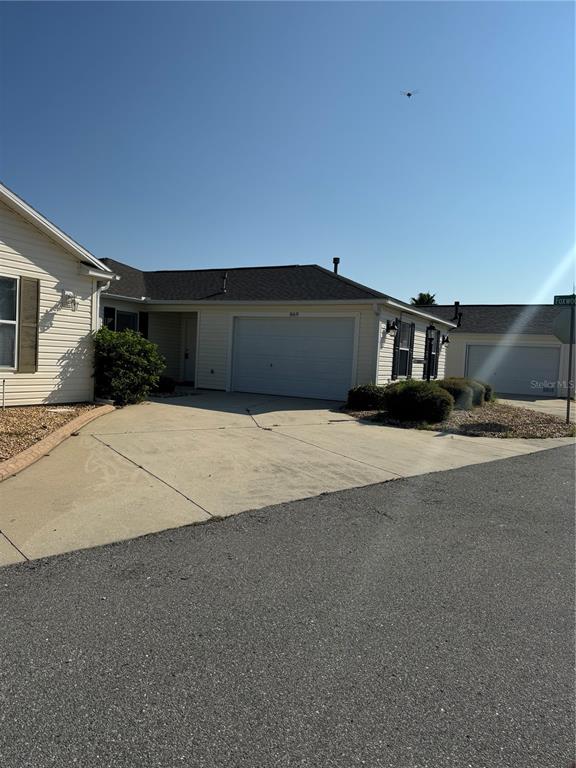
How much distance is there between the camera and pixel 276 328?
1633cm

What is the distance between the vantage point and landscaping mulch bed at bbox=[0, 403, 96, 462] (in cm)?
733

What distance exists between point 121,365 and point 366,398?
6.13 meters

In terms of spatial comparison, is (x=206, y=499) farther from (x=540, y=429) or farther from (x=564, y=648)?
(x=540, y=429)

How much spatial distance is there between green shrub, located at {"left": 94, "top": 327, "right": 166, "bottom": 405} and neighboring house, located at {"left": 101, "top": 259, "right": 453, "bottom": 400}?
4.43 meters

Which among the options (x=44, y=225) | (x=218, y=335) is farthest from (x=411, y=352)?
(x=44, y=225)

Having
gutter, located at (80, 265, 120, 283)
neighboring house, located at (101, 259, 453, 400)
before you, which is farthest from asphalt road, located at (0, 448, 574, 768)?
neighboring house, located at (101, 259, 453, 400)

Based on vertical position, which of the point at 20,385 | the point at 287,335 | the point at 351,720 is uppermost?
the point at 287,335

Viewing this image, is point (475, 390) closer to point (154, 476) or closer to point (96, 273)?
point (96, 273)

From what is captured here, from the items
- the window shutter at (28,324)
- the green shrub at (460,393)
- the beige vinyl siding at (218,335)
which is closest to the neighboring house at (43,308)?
the window shutter at (28,324)

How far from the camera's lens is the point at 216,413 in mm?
12000

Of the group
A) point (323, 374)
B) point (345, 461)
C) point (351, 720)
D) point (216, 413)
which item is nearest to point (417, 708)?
point (351, 720)

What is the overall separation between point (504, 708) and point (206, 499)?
3.68 metres

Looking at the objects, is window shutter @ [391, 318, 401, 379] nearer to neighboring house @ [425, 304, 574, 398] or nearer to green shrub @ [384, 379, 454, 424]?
green shrub @ [384, 379, 454, 424]

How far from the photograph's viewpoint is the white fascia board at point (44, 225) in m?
9.69
